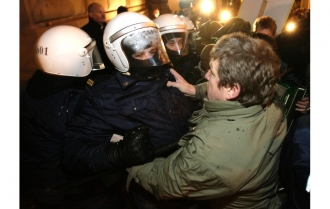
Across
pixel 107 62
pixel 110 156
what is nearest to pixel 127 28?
pixel 110 156

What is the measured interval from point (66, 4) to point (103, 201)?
4.99 m

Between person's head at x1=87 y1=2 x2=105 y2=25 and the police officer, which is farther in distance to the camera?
person's head at x1=87 y1=2 x2=105 y2=25

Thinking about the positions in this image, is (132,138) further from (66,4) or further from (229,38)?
(66,4)

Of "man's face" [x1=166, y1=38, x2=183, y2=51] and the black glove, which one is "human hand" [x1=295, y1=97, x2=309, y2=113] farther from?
the black glove

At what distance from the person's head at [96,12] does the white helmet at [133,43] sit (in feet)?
11.3

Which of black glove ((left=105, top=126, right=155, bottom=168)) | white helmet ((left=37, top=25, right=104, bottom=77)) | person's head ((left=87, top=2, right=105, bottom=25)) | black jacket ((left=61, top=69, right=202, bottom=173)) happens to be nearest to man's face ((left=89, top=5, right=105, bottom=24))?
person's head ((left=87, top=2, right=105, bottom=25))

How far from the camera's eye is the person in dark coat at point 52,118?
1.84 m

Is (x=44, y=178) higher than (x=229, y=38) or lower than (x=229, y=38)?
lower

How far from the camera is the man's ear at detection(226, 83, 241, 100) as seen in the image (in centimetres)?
133

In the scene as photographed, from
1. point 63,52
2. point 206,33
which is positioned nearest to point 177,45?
point 206,33

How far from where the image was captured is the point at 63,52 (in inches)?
84.0

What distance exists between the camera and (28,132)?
6.15ft

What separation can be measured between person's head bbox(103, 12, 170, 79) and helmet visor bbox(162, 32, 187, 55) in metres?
1.23
